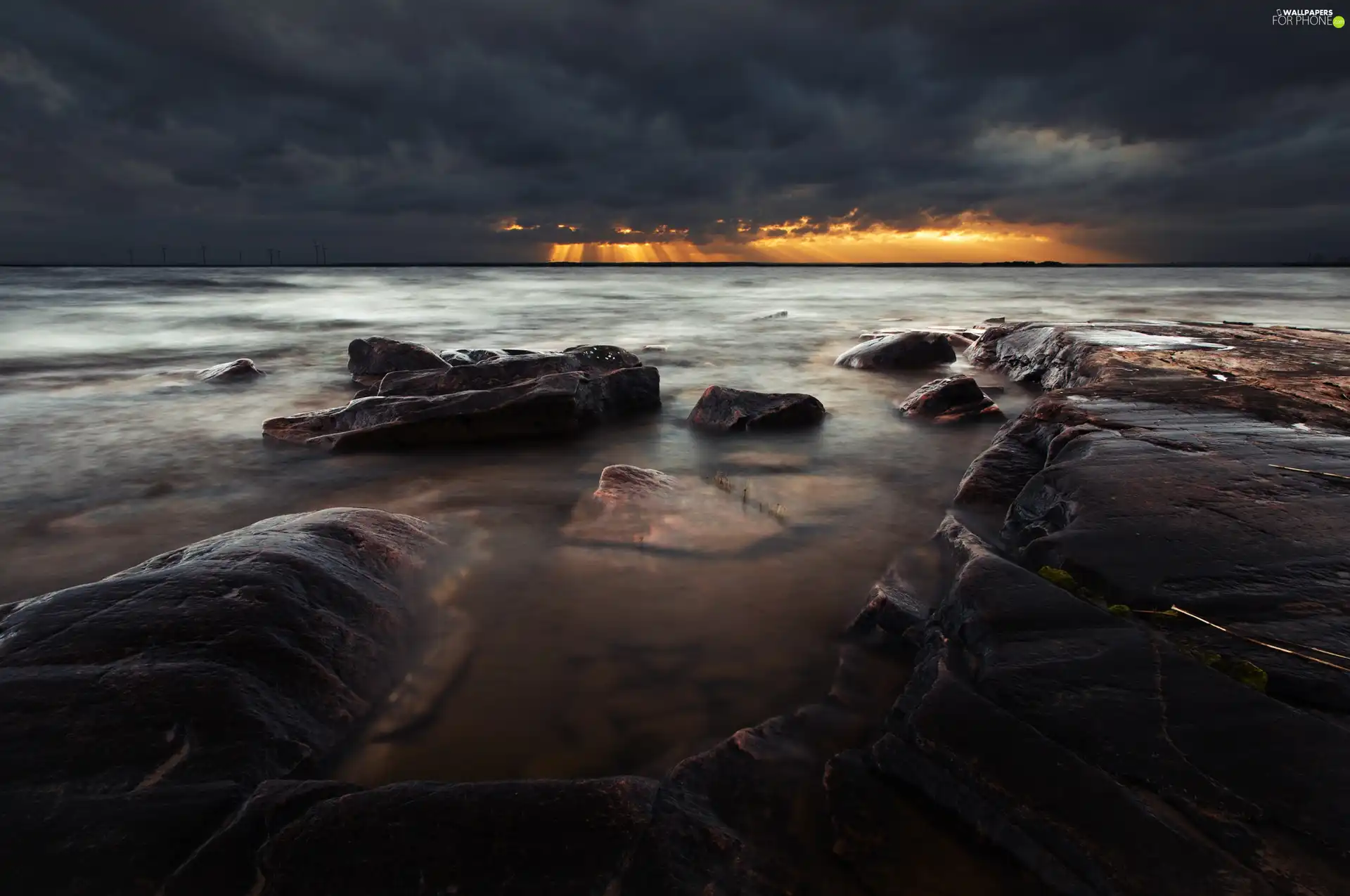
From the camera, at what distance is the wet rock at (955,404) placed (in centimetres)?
809

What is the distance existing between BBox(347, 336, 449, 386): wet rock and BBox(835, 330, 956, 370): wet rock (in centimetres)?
738

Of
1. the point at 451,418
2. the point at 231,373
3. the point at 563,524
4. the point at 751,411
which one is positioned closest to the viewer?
the point at 563,524

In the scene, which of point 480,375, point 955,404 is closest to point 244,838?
point 480,375

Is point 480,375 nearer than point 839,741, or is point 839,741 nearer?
point 839,741

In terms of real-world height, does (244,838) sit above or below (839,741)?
above

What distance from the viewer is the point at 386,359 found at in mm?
→ 11125

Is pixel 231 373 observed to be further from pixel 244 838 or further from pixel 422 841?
pixel 422 841

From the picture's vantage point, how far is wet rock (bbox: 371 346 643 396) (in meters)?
8.38

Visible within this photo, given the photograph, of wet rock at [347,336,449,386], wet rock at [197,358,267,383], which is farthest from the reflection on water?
wet rock at [347,336,449,386]

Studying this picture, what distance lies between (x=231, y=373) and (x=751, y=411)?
904 cm

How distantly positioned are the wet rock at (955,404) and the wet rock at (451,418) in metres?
4.00

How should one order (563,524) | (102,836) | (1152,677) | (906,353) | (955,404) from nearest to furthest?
1. (102,836)
2. (1152,677)
3. (563,524)
4. (955,404)
5. (906,353)

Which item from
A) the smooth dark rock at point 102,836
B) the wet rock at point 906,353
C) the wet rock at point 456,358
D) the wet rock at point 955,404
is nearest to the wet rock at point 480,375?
the wet rock at point 456,358

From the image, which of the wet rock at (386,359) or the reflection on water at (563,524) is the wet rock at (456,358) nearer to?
the wet rock at (386,359)
